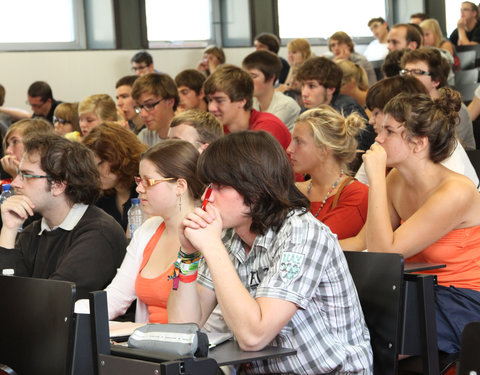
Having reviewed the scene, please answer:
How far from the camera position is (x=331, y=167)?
349 cm

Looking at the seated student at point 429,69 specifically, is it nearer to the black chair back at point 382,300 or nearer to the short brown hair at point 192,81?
the short brown hair at point 192,81

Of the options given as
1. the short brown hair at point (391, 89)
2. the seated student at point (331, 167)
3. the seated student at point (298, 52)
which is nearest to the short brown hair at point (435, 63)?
the short brown hair at point (391, 89)

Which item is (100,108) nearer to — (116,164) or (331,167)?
(116,164)

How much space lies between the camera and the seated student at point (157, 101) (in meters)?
5.33

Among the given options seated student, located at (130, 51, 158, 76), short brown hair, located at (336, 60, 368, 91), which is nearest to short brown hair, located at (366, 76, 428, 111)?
short brown hair, located at (336, 60, 368, 91)

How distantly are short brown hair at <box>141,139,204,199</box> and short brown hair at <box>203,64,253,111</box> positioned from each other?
→ 2180mm

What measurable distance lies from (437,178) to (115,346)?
1412 millimetres

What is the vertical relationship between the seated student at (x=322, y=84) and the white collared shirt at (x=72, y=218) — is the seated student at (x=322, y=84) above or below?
above

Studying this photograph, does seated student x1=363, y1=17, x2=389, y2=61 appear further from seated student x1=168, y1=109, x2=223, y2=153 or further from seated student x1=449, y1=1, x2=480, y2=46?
seated student x1=168, y1=109, x2=223, y2=153

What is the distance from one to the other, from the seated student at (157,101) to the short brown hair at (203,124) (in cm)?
145

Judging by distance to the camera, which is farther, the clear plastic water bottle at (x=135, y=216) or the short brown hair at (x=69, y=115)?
the short brown hair at (x=69, y=115)

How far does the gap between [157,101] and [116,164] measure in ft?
4.80

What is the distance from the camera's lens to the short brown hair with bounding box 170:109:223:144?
382 centimetres

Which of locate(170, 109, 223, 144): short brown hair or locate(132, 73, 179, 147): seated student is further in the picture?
locate(132, 73, 179, 147): seated student
